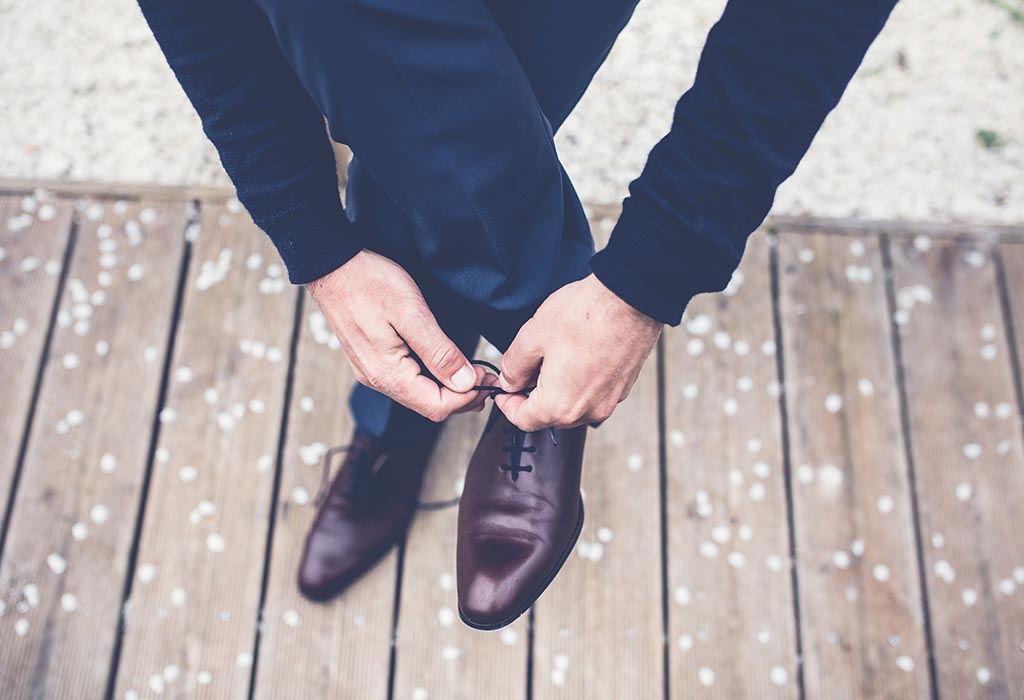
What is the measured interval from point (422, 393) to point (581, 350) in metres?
0.19

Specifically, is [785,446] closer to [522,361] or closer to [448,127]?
[522,361]

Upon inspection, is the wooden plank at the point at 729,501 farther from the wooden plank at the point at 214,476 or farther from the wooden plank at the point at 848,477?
the wooden plank at the point at 214,476

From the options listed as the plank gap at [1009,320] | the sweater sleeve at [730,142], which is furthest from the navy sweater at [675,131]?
the plank gap at [1009,320]

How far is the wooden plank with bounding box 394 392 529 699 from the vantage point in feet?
3.52

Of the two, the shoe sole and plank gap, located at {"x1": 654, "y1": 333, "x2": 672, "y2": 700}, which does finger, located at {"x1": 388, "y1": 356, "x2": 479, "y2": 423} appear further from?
plank gap, located at {"x1": 654, "y1": 333, "x2": 672, "y2": 700}

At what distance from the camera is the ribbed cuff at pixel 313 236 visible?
2.32 ft

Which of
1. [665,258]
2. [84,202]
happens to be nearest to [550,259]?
[665,258]

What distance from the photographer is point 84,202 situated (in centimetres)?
129

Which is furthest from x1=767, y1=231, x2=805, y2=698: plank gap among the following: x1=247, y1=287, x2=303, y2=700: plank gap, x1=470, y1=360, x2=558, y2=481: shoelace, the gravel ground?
x1=247, y1=287, x2=303, y2=700: plank gap

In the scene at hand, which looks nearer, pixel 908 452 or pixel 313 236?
pixel 313 236

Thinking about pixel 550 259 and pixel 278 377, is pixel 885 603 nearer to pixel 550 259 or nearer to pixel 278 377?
pixel 550 259

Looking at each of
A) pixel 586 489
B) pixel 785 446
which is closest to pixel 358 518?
pixel 586 489

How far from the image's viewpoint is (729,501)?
3.79 ft

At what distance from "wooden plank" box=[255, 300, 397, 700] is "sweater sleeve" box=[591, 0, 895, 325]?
711mm
